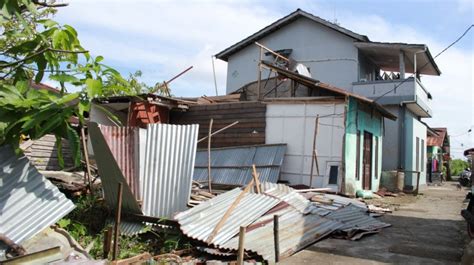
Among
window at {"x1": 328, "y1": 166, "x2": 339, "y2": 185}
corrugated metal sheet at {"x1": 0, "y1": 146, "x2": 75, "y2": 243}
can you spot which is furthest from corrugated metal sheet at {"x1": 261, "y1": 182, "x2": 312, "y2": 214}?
corrugated metal sheet at {"x1": 0, "y1": 146, "x2": 75, "y2": 243}

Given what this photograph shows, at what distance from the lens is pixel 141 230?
6.84 m

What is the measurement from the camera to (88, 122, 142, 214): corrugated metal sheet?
6.77m

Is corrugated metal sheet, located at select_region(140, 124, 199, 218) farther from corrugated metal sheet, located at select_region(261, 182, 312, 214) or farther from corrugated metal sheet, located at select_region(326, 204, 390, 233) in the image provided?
corrugated metal sheet, located at select_region(326, 204, 390, 233)

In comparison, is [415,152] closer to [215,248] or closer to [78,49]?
[215,248]

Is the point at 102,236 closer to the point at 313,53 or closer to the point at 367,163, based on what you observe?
the point at 367,163

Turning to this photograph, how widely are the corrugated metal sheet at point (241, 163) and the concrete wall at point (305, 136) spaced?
0.41 metres

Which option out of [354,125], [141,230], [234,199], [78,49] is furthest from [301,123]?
[78,49]

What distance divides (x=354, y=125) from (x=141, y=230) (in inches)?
326

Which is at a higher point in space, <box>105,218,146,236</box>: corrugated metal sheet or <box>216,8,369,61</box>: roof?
<box>216,8,369,61</box>: roof

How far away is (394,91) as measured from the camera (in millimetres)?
16578

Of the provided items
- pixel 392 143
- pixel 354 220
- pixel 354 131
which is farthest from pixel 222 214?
pixel 392 143

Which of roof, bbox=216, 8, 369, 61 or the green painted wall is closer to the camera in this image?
the green painted wall

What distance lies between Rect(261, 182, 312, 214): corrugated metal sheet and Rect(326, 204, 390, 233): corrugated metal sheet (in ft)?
1.72

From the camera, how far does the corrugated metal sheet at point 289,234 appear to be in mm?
6219
